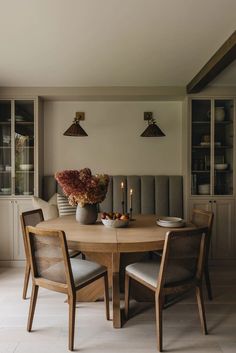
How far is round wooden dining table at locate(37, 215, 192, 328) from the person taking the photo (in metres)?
1.96

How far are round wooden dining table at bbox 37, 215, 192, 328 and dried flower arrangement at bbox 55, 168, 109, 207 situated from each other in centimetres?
26

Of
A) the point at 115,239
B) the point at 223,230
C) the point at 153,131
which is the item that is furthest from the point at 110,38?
the point at 223,230

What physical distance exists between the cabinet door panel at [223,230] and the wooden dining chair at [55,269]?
203 cm

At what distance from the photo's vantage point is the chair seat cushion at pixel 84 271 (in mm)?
2044

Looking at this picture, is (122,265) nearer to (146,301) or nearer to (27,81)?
(146,301)

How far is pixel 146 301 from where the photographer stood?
2.62 metres

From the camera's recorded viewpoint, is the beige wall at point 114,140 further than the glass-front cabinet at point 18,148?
Yes

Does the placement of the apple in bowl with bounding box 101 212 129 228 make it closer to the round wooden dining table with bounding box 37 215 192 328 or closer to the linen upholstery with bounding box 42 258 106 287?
the round wooden dining table with bounding box 37 215 192 328

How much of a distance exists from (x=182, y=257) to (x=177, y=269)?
0.13 metres

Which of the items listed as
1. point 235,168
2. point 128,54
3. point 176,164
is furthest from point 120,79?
point 235,168

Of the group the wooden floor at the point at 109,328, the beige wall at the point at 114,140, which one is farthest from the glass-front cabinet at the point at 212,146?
the wooden floor at the point at 109,328

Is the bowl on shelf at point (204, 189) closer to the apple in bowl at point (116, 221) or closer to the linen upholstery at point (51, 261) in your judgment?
the apple in bowl at point (116, 221)

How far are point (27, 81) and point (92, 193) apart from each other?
1847 mm

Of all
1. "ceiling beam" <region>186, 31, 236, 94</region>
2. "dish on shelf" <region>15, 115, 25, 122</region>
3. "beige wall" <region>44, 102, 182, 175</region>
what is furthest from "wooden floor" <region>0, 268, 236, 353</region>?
"ceiling beam" <region>186, 31, 236, 94</region>
